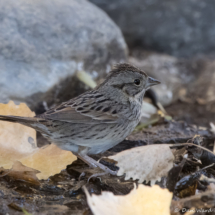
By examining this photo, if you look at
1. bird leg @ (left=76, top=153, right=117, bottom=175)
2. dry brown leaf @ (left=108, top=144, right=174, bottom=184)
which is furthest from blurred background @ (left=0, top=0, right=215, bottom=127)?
dry brown leaf @ (left=108, top=144, right=174, bottom=184)

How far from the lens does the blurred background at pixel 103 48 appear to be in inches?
156

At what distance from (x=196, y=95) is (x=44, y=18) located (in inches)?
117

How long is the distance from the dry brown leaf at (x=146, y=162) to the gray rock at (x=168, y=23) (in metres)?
4.20

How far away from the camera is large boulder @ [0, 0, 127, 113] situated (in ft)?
12.8

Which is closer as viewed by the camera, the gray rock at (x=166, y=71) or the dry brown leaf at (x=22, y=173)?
the dry brown leaf at (x=22, y=173)

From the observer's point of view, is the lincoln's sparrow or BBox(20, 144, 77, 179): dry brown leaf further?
the lincoln's sparrow

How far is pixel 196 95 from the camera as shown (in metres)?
5.52

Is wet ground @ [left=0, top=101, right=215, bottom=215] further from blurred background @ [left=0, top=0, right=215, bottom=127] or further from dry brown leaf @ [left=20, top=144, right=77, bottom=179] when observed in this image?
blurred background @ [left=0, top=0, right=215, bottom=127]

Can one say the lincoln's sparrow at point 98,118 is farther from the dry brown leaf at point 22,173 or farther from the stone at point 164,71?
the stone at point 164,71

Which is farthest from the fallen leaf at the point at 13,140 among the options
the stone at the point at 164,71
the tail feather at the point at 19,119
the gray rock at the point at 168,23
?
the gray rock at the point at 168,23

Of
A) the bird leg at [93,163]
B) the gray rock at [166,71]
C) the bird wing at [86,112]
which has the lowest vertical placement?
the gray rock at [166,71]

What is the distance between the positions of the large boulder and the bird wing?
1.17 metres

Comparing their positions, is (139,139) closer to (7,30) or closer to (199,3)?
(7,30)

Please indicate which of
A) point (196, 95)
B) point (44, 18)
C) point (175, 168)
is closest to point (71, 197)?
point (175, 168)
